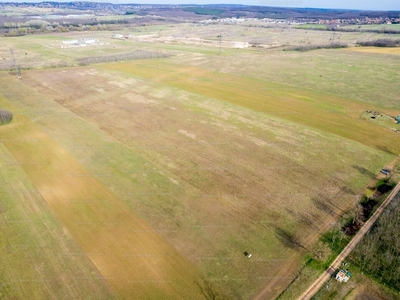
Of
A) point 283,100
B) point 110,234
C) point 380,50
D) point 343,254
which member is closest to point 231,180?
point 343,254

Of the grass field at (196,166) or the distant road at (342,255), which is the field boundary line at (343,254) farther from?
the grass field at (196,166)

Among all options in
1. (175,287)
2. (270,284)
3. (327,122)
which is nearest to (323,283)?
(270,284)

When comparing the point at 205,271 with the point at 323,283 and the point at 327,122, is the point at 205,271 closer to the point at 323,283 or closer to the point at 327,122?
the point at 323,283

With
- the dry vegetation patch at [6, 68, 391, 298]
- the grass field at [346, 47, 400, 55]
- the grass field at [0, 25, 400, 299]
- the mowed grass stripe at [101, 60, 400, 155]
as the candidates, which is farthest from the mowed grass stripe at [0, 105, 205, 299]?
the grass field at [346, 47, 400, 55]

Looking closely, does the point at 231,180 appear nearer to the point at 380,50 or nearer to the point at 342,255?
the point at 342,255

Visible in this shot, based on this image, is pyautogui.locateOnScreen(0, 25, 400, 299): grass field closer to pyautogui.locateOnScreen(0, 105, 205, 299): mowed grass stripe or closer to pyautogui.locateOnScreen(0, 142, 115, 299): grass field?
pyautogui.locateOnScreen(0, 105, 205, 299): mowed grass stripe

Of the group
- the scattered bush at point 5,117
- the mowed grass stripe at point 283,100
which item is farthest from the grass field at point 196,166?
the scattered bush at point 5,117
